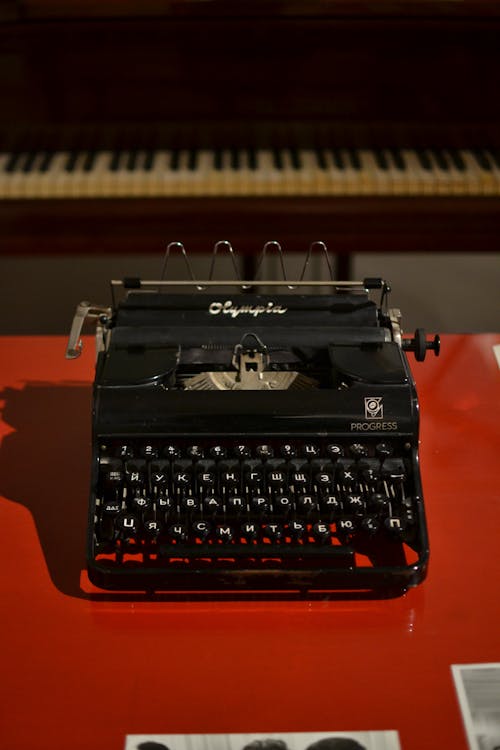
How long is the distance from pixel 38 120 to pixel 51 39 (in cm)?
24

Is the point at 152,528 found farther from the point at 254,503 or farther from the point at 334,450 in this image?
the point at 334,450

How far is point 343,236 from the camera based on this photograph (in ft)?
9.41

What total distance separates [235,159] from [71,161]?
491mm

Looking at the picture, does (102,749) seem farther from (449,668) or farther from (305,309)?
(305,309)

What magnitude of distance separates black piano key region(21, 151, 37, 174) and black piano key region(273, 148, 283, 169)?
72cm

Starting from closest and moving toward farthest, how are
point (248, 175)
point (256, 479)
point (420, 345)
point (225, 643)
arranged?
1. point (225, 643)
2. point (256, 479)
3. point (420, 345)
4. point (248, 175)

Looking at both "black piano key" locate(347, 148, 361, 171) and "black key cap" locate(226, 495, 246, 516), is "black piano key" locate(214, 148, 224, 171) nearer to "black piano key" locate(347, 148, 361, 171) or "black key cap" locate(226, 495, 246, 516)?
"black piano key" locate(347, 148, 361, 171)

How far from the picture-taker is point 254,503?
149 centimetres

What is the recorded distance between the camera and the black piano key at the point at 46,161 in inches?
112

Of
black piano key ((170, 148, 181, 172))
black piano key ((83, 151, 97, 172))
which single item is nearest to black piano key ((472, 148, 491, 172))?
black piano key ((170, 148, 181, 172))

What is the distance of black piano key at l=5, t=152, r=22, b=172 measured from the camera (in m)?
2.85

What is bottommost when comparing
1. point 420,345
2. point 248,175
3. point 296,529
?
point 296,529

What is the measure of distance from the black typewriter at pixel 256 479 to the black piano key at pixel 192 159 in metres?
1.32

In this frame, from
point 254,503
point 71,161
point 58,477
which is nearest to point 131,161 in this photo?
point 71,161
